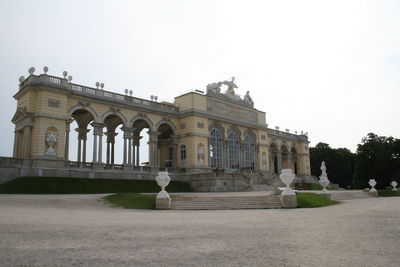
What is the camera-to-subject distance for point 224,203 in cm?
2095

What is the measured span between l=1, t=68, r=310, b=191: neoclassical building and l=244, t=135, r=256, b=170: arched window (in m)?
0.16

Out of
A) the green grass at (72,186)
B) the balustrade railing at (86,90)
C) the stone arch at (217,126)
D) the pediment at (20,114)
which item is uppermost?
the balustrade railing at (86,90)

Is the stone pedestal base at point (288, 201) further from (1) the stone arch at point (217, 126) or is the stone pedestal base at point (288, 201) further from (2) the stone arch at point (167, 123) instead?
(1) the stone arch at point (217, 126)

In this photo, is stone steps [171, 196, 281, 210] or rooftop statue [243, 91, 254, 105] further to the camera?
rooftop statue [243, 91, 254, 105]

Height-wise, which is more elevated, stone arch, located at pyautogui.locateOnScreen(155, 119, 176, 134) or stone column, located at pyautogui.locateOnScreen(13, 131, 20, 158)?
stone arch, located at pyautogui.locateOnScreen(155, 119, 176, 134)

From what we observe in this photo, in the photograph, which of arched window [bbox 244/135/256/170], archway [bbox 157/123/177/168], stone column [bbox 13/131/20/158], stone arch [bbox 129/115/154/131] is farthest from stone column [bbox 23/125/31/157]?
arched window [bbox 244/135/256/170]

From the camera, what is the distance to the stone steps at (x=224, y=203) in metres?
20.2

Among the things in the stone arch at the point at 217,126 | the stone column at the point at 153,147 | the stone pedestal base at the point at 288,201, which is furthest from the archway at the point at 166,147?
the stone pedestal base at the point at 288,201

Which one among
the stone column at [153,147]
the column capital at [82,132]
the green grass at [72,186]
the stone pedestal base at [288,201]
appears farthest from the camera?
the stone column at [153,147]

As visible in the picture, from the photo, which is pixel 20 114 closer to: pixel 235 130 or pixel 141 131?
pixel 141 131

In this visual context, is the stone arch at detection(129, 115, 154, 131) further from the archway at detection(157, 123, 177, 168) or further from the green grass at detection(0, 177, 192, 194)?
the green grass at detection(0, 177, 192, 194)

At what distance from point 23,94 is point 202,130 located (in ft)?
72.3

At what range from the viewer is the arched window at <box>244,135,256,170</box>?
55.3 meters

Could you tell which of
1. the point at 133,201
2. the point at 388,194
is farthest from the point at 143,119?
the point at 388,194
